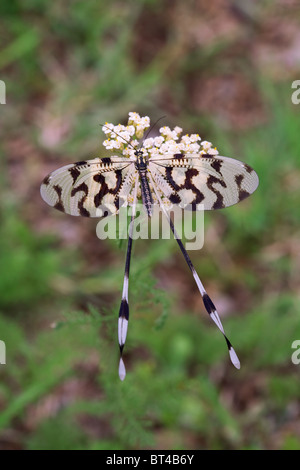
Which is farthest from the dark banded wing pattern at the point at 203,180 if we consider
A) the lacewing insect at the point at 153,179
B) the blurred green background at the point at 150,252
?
the blurred green background at the point at 150,252

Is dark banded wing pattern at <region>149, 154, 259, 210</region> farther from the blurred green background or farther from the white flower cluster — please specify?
the blurred green background

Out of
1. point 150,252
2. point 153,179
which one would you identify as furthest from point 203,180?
point 150,252

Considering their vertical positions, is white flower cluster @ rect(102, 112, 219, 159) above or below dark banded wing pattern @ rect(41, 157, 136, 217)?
above

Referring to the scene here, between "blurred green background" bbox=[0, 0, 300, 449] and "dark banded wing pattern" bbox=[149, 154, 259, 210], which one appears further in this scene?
"blurred green background" bbox=[0, 0, 300, 449]

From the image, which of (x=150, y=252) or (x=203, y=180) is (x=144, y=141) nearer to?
(x=203, y=180)

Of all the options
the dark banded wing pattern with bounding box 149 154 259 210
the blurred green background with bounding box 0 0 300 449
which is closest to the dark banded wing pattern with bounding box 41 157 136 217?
the dark banded wing pattern with bounding box 149 154 259 210

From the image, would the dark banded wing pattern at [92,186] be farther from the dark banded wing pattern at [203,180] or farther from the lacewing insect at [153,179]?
the dark banded wing pattern at [203,180]

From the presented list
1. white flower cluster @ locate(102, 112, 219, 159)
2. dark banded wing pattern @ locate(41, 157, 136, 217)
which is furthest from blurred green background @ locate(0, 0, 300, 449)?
white flower cluster @ locate(102, 112, 219, 159)
